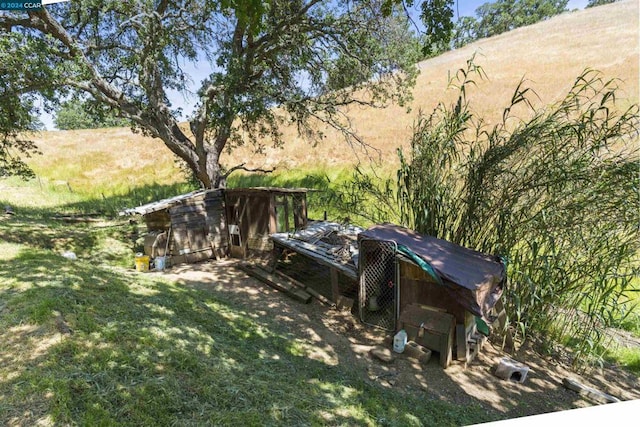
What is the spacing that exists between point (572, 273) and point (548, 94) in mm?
12290

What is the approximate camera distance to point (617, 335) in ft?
17.5

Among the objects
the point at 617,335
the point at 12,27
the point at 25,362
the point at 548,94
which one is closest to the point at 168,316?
the point at 25,362

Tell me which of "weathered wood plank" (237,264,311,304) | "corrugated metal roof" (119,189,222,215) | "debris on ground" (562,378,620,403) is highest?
"corrugated metal roof" (119,189,222,215)

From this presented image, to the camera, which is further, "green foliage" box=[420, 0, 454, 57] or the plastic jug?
the plastic jug

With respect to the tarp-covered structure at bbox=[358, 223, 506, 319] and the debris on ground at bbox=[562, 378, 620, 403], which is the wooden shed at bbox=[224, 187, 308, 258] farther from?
the debris on ground at bbox=[562, 378, 620, 403]

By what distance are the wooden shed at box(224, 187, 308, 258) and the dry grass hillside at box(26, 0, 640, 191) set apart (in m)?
4.77

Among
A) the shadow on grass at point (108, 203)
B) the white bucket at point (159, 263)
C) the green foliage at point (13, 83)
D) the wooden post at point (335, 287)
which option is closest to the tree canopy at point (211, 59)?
the green foliage at point (13, 83)

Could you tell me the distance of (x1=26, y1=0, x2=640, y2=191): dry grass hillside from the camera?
13.5 metres

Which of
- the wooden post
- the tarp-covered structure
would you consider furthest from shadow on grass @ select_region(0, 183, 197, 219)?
the tarp-covered structure

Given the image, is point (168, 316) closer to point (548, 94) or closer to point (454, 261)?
point (454, 261)

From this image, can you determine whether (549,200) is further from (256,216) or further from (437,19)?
(256,216)

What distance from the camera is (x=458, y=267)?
4.18m

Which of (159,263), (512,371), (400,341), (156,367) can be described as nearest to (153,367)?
(156,367)

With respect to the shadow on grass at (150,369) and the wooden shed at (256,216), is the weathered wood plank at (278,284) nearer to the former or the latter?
the wooden shed at (256,216)
